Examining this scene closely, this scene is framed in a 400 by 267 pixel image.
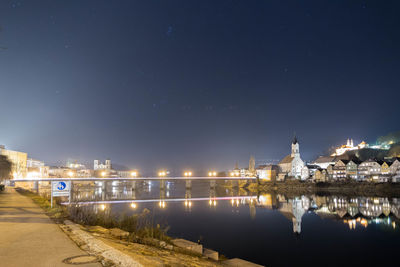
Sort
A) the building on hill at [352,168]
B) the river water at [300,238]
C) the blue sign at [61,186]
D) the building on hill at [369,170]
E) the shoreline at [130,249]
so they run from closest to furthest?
1. the shoreline at [130,249]
2. the blue sign at [61,186]
3. the river water at [300,238]
4. the building on hill at [369,170]
5. the building on hill at [352,168]

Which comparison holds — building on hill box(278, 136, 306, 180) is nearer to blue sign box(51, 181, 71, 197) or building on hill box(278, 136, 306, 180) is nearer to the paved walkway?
blue sign box(51, 181, 71, 197)

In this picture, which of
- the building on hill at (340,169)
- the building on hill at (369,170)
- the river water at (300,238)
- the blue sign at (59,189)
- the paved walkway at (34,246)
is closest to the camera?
the paved walkway at (34,246)

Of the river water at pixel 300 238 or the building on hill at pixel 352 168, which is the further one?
the building on hill at pixel 352 168

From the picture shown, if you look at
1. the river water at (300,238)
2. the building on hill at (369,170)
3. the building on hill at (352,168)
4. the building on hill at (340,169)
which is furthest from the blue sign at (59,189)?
the building on hill at (340,169)

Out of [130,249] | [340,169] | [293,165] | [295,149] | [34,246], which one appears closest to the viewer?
[34,246]

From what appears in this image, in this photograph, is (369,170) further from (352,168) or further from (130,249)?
(130,249)

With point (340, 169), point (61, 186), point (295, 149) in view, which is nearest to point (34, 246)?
point (61, 186)

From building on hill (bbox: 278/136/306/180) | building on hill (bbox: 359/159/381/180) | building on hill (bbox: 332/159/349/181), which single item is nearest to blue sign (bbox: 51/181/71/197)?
building on hill (bbox: 359/159/381/180)

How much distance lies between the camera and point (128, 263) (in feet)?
20.5

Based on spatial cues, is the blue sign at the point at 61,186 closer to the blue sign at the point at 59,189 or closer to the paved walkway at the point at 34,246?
the blue sign at the point at 59,189

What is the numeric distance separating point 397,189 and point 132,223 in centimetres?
8827

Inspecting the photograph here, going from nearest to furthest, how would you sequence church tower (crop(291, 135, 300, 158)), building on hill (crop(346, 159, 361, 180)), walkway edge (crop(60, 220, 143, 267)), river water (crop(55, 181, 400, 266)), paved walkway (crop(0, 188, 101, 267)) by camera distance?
walkway edge (crop(60, 220, 143, 267))
paved walkway (crop(0, 188, 101, 267))
river water (crop(55, 181, 400, 266))
building on hill (crop(346, 159, 361, 180))
church tower (crop(291, 135, 300, 158))

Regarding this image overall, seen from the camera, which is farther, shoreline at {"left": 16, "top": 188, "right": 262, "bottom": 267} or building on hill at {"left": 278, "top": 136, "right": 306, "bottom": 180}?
building on hill at {"left": 278, "top": 136, "right": 306, "bottom": 180}

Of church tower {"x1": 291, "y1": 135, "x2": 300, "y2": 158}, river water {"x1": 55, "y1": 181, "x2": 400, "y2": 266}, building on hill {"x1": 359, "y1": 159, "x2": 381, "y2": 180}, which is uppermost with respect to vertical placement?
church tower {"x1": 291, "y1": 135, "x2": 300, "y2": 158}
